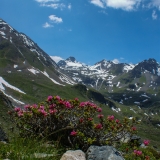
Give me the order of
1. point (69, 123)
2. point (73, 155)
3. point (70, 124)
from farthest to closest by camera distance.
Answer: point (69, 123) → point (70, 124) → point (73, 155)

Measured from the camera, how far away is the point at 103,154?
305 inches

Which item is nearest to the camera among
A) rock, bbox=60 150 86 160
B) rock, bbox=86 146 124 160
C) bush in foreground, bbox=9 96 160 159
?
rock, bbox=60 150 86 160

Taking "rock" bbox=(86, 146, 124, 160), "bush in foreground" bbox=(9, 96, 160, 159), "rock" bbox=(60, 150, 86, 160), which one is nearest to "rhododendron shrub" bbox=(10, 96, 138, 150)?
"bush in foreground" bbox=(9, 96, 160, 159)

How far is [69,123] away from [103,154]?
2221 millimetres

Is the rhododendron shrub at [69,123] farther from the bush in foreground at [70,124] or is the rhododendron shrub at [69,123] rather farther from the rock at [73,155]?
the rock at [73,155]

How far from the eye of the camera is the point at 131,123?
10.3 m

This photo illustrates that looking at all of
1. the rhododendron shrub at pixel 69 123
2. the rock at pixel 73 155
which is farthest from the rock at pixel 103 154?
the rhododendron shrub at pixel 69 123

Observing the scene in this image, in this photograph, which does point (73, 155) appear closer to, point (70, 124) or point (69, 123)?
point (70, 124)

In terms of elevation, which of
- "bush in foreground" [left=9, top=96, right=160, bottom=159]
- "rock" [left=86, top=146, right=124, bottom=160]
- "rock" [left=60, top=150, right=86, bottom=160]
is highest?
"bush in foreground" [left=9, top=96, right=160, bottom=159]

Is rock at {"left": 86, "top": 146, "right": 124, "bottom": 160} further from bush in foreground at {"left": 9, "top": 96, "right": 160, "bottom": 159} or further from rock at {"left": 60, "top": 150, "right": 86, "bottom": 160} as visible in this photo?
bush in foreground at {"left": 9, "top": 96, "right": 160, "bottom": 159}

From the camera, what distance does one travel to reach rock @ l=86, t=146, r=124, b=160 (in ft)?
24.6

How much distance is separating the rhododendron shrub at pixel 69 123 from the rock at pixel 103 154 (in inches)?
31.8

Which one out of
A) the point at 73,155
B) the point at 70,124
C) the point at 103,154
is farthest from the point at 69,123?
the point at 73,155

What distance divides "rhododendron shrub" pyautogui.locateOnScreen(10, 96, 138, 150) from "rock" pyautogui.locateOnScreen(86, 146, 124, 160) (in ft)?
2.65
